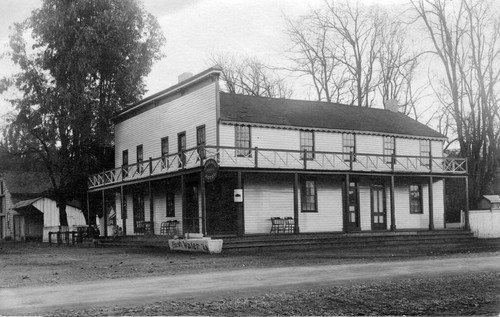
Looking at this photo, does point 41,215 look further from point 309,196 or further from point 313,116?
point 309,196

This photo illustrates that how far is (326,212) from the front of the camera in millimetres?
28766

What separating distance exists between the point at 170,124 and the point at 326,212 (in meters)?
8.66

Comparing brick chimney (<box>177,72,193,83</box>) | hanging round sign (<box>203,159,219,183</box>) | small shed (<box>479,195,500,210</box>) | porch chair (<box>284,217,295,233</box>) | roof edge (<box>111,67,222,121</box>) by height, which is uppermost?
brick chimney (<box>177,72,193,83</box>)

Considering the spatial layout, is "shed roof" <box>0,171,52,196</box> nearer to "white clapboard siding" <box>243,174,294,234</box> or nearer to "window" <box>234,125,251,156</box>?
"window" <box>234,125,251,156</box>

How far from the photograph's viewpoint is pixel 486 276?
43.9ft

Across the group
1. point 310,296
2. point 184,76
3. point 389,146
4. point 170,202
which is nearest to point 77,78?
point 184,76

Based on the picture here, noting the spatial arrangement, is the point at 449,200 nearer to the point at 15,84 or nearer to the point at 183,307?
the point at 15,84

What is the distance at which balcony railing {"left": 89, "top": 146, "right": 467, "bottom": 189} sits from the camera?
25.2 m

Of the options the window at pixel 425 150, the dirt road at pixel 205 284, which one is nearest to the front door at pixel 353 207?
the window at pixel 425 150

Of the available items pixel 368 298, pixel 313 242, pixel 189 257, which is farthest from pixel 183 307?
pixel 313 242

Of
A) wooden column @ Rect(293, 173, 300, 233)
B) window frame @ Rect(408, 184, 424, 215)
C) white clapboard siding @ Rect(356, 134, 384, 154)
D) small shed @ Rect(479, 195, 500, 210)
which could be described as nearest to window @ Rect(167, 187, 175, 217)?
wooden column @ Rect(293, 173, 300, 233)

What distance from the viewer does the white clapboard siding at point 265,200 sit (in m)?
26.6

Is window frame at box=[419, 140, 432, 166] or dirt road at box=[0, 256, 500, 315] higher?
window frame at box=[419, 140, 432, 166]

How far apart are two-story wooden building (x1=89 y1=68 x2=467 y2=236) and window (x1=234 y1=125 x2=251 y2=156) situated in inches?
1.8
